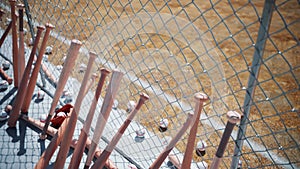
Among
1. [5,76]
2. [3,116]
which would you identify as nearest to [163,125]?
[3,116]

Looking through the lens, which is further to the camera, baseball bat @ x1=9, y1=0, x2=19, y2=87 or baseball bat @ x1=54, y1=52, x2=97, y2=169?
baseball bat @ x1=9, y1=0, x2=19, y2=87

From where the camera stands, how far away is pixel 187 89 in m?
0.83

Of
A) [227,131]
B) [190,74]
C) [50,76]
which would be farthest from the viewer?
[50,76]

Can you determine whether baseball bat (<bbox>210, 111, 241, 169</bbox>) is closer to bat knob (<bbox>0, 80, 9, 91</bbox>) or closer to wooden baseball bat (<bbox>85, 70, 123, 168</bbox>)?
wooden baseball bat (<bbox>85, 70, 123, 168</bbox>)

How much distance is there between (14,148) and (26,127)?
10 cm

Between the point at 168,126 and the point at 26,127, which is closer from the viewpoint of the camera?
the point at 26,127

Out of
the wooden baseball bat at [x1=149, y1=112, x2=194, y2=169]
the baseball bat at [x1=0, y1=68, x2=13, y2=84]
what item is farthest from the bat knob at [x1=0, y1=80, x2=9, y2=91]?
the wooden baseball bat at [x1=149, y1=112, x2=194, y2=169]

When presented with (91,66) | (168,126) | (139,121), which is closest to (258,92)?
(168,126)

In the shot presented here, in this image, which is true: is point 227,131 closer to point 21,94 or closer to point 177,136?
point 177,136

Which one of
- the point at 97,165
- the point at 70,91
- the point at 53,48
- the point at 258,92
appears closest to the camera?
the point at 97,165

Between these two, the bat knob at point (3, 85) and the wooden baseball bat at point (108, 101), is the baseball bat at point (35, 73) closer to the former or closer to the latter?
the bat knob at point (3, 85)

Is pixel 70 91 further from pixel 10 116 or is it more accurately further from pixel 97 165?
pixel 97 165

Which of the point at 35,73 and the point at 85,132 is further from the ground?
the point at 35,73

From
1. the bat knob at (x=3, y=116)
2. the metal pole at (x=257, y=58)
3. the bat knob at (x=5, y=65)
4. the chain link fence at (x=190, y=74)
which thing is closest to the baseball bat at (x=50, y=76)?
the chain link fence at (x=190, y=74)
